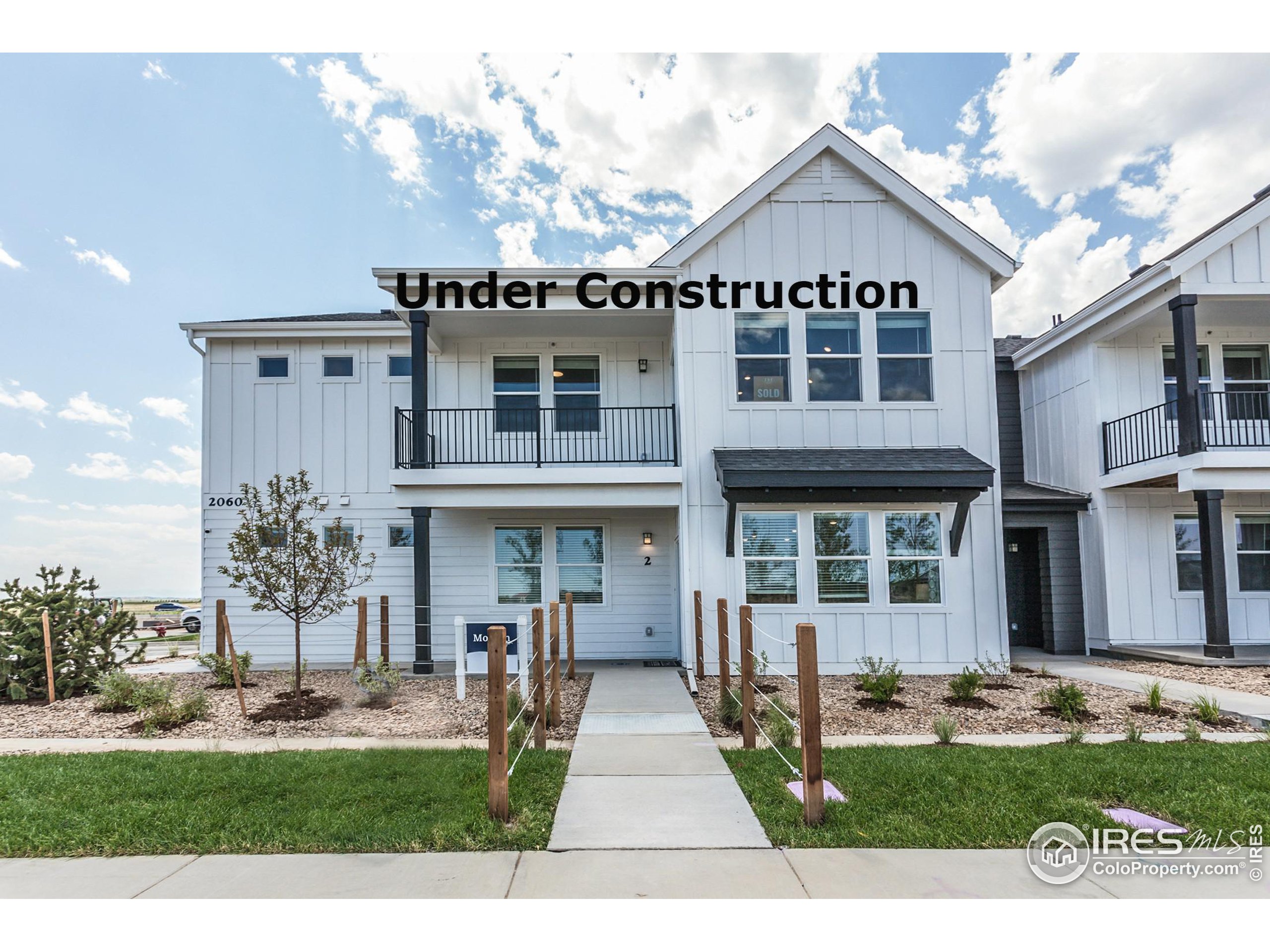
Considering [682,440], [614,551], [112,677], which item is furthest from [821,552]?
[112,677]

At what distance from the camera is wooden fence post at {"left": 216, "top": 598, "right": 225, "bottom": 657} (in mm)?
11039

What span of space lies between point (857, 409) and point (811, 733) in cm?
736

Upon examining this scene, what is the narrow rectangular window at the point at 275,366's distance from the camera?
43.6 feet

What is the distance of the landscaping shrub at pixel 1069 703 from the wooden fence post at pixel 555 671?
5.40 metres

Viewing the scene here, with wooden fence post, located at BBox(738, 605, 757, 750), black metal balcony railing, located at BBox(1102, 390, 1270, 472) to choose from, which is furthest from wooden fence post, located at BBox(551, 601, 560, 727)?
black metal balcony railing, located at BBox(1102, 390, 1270, 472)

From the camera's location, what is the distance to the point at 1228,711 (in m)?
7.90

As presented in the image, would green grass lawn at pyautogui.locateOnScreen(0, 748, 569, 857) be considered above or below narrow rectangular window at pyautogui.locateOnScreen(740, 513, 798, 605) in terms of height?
below

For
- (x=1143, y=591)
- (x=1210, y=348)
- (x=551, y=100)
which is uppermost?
(x=551, y=100)

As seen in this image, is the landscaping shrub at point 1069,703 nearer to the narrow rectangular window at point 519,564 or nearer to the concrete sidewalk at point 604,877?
the concrete sidewalk at point 604,877

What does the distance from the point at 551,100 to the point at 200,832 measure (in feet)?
40.8

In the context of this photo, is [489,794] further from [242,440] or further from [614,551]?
[242,440]

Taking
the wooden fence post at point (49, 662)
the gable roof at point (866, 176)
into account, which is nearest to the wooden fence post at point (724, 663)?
the gable roof at point (866, 176)

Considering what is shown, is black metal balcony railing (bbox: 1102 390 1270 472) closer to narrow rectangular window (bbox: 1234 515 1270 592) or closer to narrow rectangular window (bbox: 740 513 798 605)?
narrow rectangular window (bbox: 1234 515 1270 592)

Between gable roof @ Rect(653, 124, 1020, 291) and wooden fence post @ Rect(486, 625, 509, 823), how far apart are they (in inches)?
310
